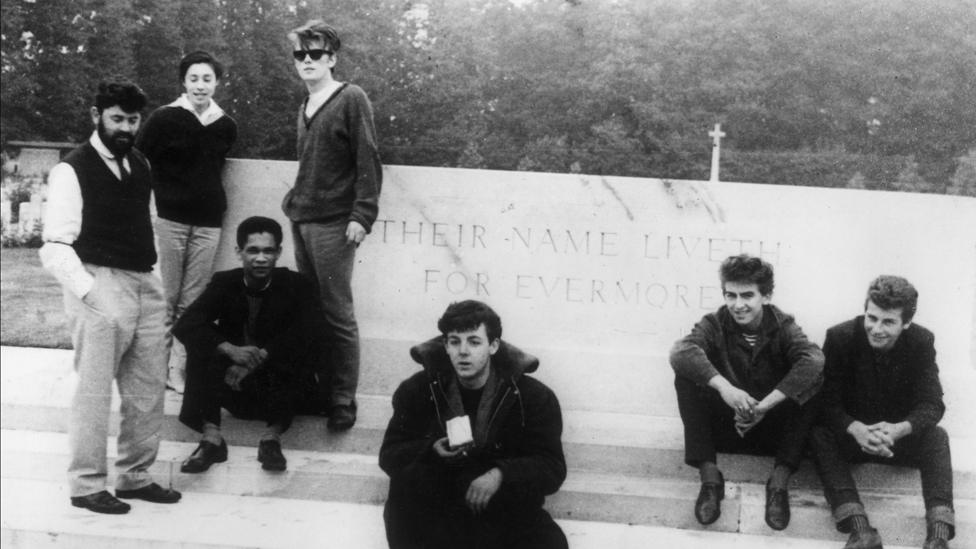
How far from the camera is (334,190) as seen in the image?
390 cm

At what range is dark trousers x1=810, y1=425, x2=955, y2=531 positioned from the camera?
3164 millimetres

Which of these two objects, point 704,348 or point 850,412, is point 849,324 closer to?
point 850,412

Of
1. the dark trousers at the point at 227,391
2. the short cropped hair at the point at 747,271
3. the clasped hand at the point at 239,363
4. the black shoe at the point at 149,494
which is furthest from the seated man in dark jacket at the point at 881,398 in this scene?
the black shoe at the point at 149,494

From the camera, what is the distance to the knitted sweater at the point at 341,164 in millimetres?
3838

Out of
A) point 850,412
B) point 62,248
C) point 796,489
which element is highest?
point 62,248

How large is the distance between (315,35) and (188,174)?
2.90 feet

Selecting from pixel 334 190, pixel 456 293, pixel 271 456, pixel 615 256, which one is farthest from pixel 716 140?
pixel 271 456

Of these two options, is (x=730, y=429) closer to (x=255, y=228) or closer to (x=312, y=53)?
(x=255, y=228)

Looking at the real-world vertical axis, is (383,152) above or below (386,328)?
above

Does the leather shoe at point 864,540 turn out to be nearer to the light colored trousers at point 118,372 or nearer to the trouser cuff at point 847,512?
the trouser cuff at point 847,512

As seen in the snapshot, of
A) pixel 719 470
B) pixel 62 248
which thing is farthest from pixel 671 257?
pixel 62 248

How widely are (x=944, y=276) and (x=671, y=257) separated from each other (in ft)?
4.02

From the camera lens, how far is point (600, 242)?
4406 mm

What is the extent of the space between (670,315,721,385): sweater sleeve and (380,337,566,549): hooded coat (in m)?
0.58
